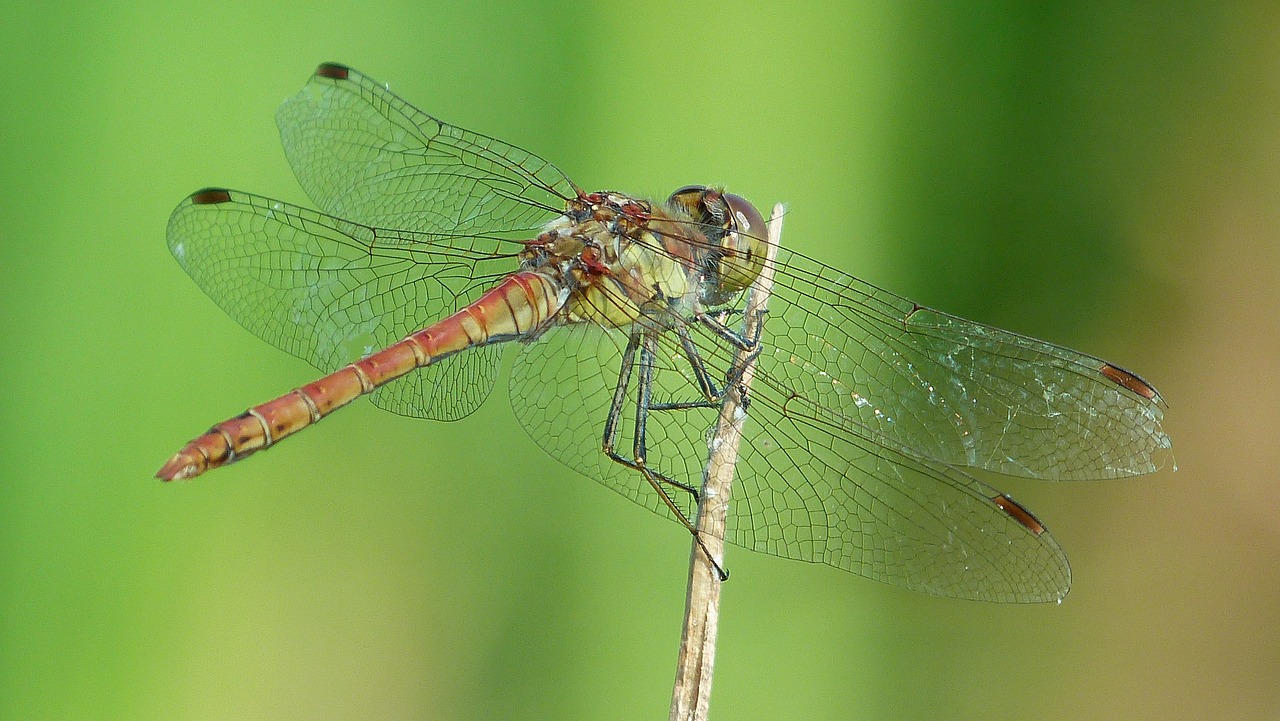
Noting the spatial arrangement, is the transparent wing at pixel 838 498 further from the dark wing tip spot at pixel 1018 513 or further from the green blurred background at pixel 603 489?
the green blurred background at pixel 603 489

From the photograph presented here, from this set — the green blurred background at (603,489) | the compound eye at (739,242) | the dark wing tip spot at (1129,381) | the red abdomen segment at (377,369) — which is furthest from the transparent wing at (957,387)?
the red abdomen segment at (377,369)

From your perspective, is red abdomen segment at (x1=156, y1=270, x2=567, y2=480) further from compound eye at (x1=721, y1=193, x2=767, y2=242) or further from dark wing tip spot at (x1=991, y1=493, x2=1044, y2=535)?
dark wing tip spot at (x1=991, y1=493, x2=1044, y2=535)

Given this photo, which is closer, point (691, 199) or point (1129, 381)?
point (1129, 381)


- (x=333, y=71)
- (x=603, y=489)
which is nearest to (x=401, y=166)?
(x=333, y=71)

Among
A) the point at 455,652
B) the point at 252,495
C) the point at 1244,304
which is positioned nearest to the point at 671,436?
the point at 455,652

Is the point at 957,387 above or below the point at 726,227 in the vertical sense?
below

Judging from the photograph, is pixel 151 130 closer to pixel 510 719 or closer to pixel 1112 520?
pixel 510 719

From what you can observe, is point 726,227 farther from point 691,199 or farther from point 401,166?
point 401,166
